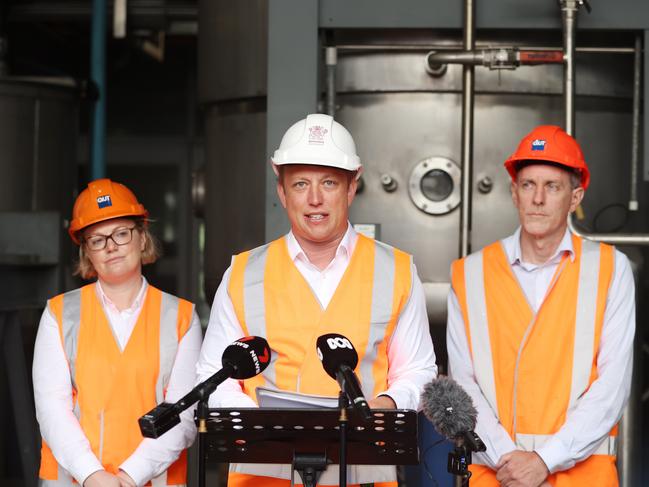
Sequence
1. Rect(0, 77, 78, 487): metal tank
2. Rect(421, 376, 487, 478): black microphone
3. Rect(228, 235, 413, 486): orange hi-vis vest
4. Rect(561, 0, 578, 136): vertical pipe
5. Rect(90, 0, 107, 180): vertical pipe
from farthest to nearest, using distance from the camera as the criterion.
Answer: Rect(90, 0, 107, 180): vertical pipe < Rect(0, 77, 78, 487): metal tank < Rect(561, 0, 578, 136): vertical pipe < Rect(228, 235, 413, 486): orange hi-vis vest < Rect(421, 376, 487, 478): black microphone

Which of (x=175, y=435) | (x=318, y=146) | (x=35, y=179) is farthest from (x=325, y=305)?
(x=35, y=179)

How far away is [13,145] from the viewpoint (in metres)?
5.95

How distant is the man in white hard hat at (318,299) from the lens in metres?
2.83

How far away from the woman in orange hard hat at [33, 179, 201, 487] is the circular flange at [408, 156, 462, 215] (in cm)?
140

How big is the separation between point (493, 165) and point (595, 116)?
1.73ft

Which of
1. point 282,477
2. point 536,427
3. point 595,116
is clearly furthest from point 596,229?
point 282,477

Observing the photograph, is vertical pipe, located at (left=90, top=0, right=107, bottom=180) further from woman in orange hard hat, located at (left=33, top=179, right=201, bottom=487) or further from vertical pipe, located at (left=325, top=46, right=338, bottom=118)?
woman in orange hard hat, located at (left=33, top=179, right=201, bottom=487)

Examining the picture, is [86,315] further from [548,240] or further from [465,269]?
[548,240]

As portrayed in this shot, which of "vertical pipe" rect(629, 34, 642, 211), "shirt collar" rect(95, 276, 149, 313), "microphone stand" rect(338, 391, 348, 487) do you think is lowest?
"microphone stand" rect(338, 391, 348, 487)

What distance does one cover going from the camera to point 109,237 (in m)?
3.30

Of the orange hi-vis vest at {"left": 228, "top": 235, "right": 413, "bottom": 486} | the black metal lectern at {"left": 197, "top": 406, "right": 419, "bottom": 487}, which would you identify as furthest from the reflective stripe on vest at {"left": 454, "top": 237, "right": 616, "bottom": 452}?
the black metal lectern at {"left": 197, "top": 406, "right": 419, "bottom": 487}

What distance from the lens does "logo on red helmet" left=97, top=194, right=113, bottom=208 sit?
3305mm

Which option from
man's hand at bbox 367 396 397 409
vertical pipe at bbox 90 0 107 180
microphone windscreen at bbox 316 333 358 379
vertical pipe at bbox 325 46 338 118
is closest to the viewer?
microphone windscreen at bbox 316 333 358 379

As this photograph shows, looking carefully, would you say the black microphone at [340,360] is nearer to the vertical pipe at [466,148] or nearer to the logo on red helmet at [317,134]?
the logo on red helmet at [317,134]
